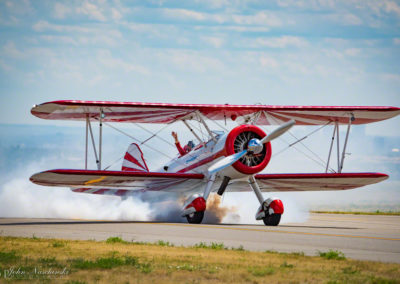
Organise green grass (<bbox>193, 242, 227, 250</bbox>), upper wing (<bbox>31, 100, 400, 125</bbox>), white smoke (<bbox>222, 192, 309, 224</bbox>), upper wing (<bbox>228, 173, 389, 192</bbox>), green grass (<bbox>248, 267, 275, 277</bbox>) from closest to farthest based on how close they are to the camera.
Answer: green grass (<bbox>248, 267, 275, 277</bbox>) → green grass (<bbox>193, 242, 227, 250</bbox>) → upper wing (<bbox>31, 100, 400, 125</bbox>) → upper wing (<bbox>228, 173, 389, 192</bbox>) → white smoke (<bbox>222, 192, 309, 224</bbox>)

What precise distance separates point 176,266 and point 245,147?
417 inches

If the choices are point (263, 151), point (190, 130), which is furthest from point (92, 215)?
point (263, 151)

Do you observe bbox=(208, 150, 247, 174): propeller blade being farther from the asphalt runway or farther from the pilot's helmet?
the pilot's helmet

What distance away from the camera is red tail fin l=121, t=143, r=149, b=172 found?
26.8 meters

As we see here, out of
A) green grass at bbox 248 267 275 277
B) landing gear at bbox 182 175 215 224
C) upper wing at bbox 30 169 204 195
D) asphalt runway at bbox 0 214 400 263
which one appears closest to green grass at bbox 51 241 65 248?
asphalt runway at bbox 0 214 400 263

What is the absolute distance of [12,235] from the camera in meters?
15.3

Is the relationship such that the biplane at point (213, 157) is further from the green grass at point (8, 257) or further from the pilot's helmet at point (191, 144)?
the green grass at point (8, 257)

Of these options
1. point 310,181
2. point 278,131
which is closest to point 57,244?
point 278,131

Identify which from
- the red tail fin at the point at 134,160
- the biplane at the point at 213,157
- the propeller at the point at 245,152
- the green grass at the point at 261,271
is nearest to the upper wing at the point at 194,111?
the biplane at the point at 213,157

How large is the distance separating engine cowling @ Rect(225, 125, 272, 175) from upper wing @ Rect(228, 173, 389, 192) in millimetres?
1973

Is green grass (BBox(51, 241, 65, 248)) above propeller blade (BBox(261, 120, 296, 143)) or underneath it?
underneath

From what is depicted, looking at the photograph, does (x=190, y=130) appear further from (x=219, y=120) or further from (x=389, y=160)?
(x=389, y=160)

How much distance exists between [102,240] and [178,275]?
5079mm

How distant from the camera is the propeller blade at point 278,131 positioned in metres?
18.5
